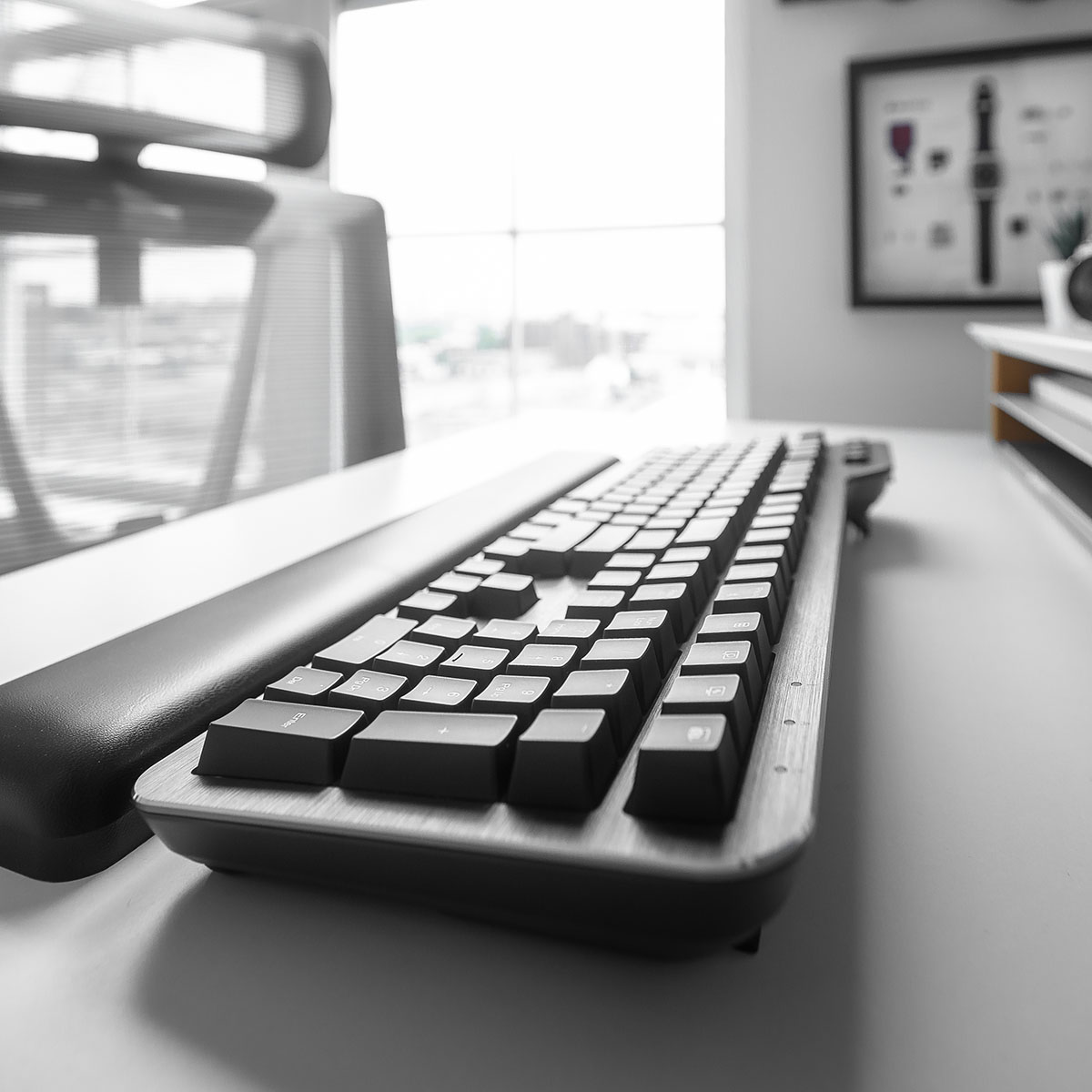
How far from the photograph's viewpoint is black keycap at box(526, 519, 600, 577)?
459 mm

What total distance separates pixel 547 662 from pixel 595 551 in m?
0.17

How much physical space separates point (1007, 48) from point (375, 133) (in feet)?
6.41

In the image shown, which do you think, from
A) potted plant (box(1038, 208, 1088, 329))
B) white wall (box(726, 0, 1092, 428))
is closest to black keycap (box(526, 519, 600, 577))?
potted plant (box(1038, 208, 1088, 329))

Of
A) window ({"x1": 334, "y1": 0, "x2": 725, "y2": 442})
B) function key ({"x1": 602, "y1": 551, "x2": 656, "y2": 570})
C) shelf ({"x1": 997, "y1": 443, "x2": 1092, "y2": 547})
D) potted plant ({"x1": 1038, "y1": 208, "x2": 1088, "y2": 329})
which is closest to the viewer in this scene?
function key ({"x1": 602, "y1": 551, "x2": 656, "y2": 570})

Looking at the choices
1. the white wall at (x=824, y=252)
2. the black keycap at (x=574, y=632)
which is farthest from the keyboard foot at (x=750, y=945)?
the white wall at (x=824, y=252)

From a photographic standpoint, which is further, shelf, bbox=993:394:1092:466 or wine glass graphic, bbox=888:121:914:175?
wine glass graphic, bbox=888:121:914:175

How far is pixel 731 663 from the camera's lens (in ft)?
0.96

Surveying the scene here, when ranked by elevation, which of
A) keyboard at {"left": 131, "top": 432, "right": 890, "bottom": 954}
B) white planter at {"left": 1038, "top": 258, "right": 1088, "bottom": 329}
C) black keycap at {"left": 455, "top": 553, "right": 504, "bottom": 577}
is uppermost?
white planter at {"left": 1038, "top": 258, "right": 1088, "bottom": 329}

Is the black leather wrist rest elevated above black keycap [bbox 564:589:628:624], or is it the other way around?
black keycap [bbox 564:589:628:624]

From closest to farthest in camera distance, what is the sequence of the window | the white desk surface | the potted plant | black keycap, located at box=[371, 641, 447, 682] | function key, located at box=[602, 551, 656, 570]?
the white desk surface
black keycap, located at box=[371, 641, 447, 682]
function key, located at box=[602, 551, 656, 570]
the potted plant
the window

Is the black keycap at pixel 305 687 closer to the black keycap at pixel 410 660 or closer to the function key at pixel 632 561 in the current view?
the black keycap at pixel 410 660

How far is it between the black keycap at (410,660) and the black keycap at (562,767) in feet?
0.22

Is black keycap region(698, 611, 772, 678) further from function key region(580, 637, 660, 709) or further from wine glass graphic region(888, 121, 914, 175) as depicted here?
wine glass graphic region(888, 121, 914, 175)

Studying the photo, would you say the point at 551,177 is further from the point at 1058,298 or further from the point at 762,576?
the point at 762,576
